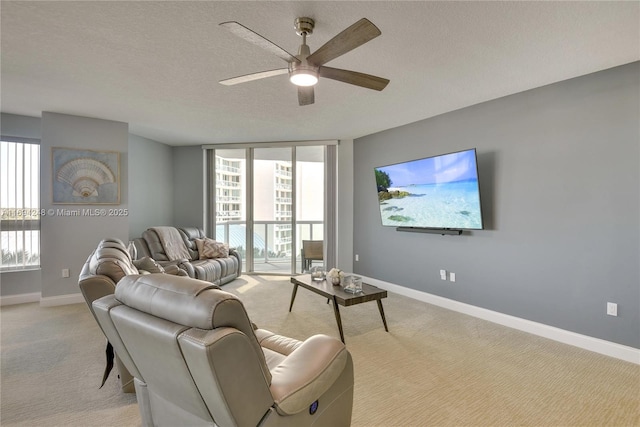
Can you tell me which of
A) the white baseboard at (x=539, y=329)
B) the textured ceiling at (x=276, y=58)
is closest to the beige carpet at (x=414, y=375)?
the white baseboard at (x=539, y=329)

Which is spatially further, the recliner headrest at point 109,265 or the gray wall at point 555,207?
the gray wall at point 555,207

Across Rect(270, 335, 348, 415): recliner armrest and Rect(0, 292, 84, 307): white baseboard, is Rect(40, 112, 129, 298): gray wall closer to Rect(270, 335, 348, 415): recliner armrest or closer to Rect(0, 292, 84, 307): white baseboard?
Rect(0, 292, 84, 307): white baseboard

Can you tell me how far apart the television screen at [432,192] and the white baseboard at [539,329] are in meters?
0.98

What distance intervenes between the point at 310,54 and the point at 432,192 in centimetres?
256

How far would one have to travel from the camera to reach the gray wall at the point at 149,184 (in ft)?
17.5

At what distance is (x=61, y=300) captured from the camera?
423cm

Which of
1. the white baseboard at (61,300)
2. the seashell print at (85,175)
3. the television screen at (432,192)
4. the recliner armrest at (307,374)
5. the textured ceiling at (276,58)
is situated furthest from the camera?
the seashell print at (85,175)

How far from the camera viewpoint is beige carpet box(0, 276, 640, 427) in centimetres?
197

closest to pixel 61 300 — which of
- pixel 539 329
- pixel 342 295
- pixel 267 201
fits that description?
pixel 267 201

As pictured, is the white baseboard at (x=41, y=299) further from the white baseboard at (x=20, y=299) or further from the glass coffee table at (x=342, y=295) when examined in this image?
the glass coffee table at (x=342, y=295)

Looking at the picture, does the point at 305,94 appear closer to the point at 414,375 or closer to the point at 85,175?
the point at 414,375

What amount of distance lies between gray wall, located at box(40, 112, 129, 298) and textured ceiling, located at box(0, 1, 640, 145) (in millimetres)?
272

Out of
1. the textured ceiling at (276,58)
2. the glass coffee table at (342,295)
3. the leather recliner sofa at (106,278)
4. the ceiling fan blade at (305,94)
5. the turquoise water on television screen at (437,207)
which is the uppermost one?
the textured ceiling at (276,58)

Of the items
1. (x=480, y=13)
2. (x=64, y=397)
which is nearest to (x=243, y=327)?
(x=64, y=397)
